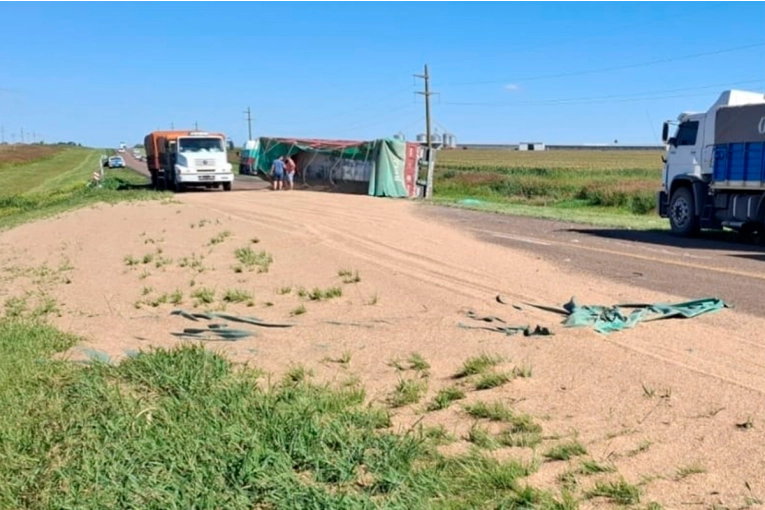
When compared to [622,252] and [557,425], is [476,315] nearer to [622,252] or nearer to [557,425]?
[557,425]

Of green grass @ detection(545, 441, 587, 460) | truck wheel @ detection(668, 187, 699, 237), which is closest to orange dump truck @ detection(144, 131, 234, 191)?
truck wheel @ detection(668, 187, 699, 237)

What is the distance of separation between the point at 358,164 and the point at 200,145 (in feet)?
28.2

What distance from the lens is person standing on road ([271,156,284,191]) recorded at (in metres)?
37.9

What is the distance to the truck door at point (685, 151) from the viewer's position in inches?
736

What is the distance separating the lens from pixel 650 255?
14227 millimetres

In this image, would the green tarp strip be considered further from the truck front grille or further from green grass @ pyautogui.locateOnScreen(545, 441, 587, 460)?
the truck front grille

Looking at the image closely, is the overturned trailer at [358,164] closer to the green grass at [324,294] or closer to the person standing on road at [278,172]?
the person standing on road at [278,172]

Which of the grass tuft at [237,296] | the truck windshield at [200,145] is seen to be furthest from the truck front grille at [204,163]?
the grass tuft at [237,296]

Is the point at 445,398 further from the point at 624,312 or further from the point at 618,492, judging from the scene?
the point at 624,312

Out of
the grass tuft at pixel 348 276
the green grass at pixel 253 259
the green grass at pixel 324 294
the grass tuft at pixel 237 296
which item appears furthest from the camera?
the green grass at pixel 253 259

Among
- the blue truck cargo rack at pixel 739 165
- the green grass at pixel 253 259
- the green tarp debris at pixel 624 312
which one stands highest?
the blue truck cargo rack at pixel 739 165

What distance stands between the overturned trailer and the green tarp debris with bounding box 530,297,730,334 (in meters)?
24.7

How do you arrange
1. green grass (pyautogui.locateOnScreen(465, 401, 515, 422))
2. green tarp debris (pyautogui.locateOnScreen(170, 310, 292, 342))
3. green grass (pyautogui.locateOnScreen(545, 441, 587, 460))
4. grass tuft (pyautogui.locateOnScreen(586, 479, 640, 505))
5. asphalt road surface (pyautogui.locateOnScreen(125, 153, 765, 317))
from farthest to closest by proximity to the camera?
asphalt road surface (pyautogui.locateOnScreen(125, 153, 765, 317)) < green tarp debris (pyautogui.locateOnScreen(170, 310, 292, 342)) < green grass (pyautogui.locateOnScreen(465, 401, 515, 422)) < green grass (pyautogui.locateOnScreen(545, 441, 587, 460)) < grass tuft (pyautogui.locateOnScreen(586, 479, 640, 505))

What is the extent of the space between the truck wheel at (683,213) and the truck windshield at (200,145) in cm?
2489
